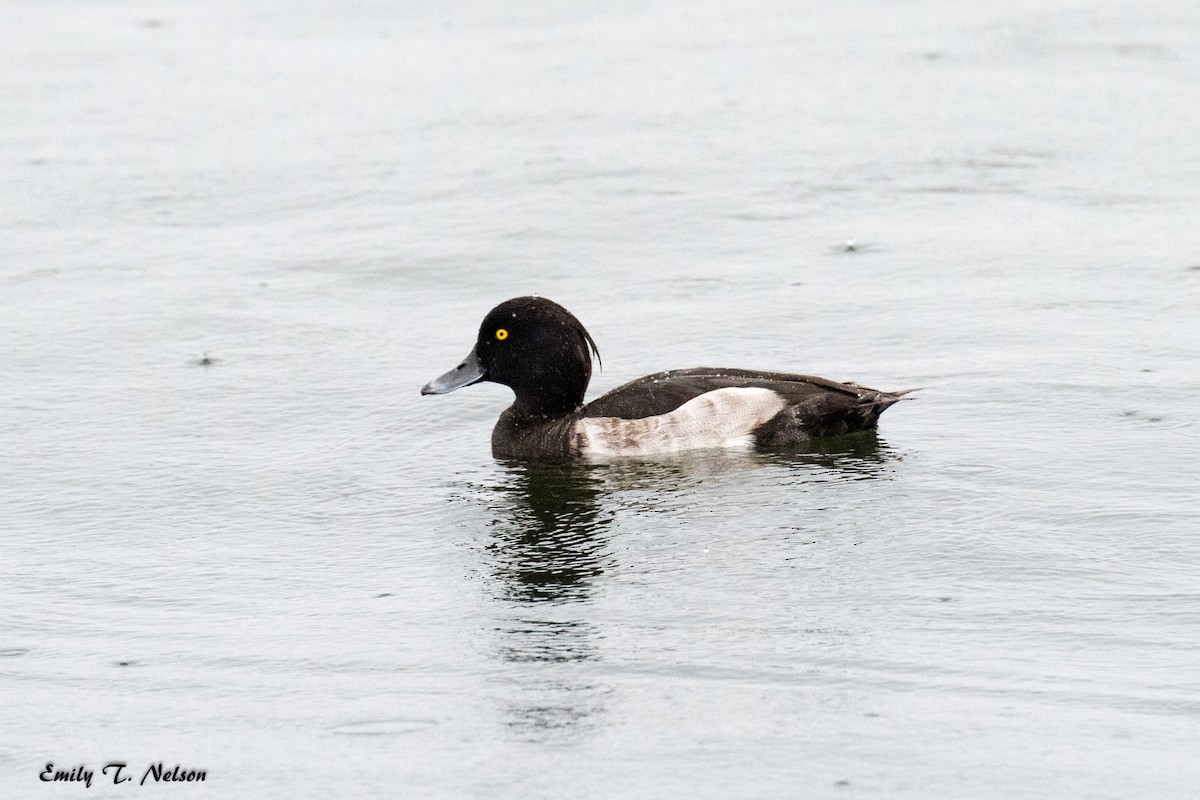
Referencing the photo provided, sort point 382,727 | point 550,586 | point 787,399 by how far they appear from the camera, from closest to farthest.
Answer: point 382,727, point 550,586, point 787,399

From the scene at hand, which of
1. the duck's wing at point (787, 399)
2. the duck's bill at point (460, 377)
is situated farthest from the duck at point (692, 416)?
the duck's bill at point (460, 377)

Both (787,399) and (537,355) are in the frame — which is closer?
(787,399)

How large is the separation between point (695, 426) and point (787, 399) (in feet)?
1.47

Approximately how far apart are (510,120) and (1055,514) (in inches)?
370

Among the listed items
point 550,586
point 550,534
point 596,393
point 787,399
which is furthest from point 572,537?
point 596,393

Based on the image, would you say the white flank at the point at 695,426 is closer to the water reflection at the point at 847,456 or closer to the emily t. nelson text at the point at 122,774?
the water reflection at the point at 847,456

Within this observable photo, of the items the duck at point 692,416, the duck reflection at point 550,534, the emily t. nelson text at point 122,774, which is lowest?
the duck reflection at point 550,534

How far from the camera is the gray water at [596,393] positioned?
523 centimetres

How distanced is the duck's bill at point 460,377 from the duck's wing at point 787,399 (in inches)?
30.0

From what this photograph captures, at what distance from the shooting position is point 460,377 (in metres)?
8.96

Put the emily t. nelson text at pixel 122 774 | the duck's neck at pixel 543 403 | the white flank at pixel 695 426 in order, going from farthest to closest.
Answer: the duck's neck at pixel 543 403 < the white flank at pixel 695 426 < the emily t. nelson text at pixel 122 774

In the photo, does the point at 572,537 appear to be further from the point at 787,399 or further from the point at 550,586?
the point at 787,399

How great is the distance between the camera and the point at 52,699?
221 inches

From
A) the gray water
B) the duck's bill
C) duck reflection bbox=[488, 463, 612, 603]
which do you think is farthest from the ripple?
the duck's bill
